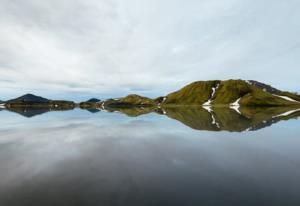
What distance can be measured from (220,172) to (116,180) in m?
7.37

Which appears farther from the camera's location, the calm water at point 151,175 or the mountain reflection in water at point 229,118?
the mountain reflection in water at point 229,118

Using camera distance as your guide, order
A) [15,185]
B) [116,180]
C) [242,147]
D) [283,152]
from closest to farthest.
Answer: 1. [15,185]
2. [116,180]
3. [283,152]
4. [242,147]

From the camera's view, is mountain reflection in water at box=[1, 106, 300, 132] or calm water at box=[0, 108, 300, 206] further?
mountain reflection in water at box=[1, 106, 300, 132]

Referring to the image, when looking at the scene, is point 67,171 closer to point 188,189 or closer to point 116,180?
point 116,180

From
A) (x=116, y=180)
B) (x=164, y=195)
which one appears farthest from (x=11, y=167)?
(x=164, y=195)

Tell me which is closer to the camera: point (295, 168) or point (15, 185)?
point (15, 185)

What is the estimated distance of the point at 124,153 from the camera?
22.6 m

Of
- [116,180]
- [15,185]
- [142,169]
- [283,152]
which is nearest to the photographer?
[15,185]

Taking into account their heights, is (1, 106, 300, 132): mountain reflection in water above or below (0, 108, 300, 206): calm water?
above

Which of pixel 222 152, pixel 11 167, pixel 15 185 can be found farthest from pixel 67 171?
pixel 222 152

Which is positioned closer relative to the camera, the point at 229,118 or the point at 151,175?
the point at 151,175

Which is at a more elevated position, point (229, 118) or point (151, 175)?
point (229, 118)

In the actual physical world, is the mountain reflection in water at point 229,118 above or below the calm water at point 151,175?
above

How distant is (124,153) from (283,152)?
53.1ft
